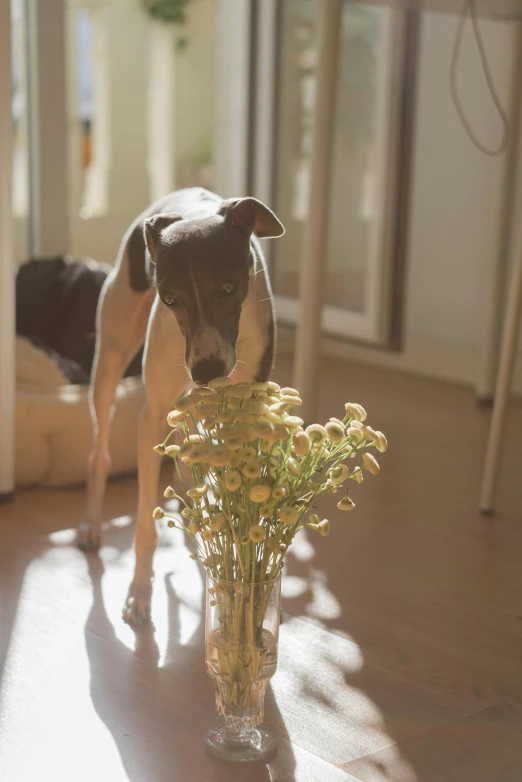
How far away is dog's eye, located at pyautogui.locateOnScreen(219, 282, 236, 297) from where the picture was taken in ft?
4.33

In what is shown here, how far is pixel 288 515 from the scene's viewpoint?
119 cm

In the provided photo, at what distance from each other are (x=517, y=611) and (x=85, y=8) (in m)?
4.98

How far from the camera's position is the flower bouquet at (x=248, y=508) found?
46.3 inches

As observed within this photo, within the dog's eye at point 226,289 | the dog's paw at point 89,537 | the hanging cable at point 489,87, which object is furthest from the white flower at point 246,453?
the hanging cable at point 489,87

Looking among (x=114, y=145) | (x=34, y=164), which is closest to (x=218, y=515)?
(x=34, y=164)

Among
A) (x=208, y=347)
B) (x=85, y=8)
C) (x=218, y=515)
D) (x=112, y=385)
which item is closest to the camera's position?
(x=218, y=515)

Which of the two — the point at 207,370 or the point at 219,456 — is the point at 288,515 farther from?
the point at 207,370

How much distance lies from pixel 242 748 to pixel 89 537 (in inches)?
32.2

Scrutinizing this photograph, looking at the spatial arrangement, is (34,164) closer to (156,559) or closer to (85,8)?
(156,559)

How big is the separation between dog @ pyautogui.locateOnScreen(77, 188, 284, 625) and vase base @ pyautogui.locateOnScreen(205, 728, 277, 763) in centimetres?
41

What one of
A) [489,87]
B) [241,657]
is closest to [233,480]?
[241,657]

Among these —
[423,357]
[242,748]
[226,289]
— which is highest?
[226,289]

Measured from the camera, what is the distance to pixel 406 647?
1631 mm

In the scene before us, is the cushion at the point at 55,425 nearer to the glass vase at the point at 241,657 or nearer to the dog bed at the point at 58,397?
the dog bed at the point at 58,397
